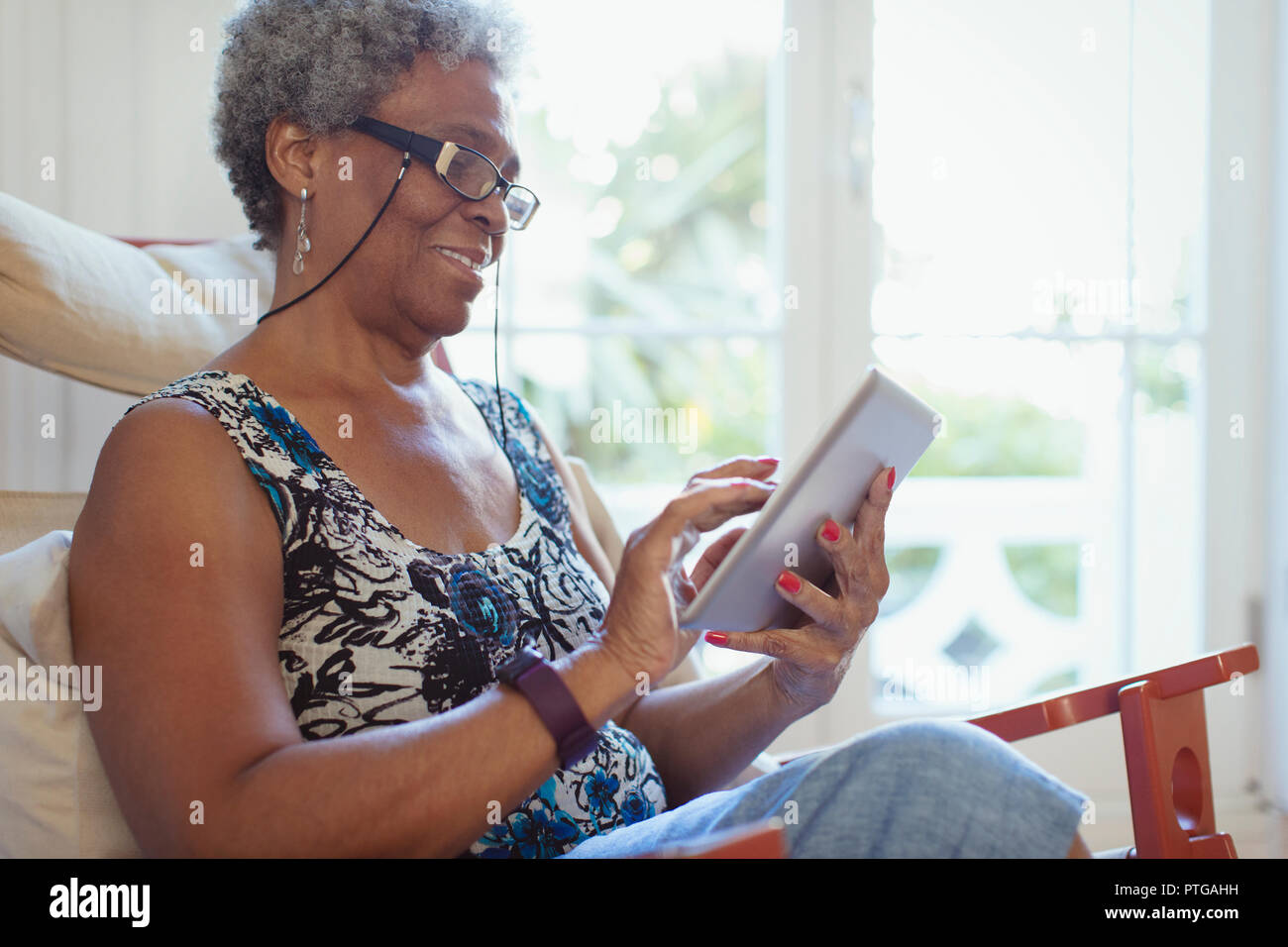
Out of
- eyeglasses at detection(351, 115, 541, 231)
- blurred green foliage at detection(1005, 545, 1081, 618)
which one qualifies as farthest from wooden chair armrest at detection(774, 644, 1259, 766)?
blurred green foliage at detection(1005, 545, 1081, 618)

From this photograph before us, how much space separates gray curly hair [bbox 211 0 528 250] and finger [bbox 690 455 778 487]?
1.82 ft

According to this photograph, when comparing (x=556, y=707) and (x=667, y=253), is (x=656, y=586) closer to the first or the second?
(x=556, y=707)

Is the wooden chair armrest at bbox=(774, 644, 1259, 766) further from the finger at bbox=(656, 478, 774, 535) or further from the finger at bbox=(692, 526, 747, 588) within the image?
the finger at bbox=(656, 478, 774, 535)

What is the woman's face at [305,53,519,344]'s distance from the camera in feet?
3.67

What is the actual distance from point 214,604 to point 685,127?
6.22m

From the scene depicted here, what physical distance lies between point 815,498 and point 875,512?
0.41 feet

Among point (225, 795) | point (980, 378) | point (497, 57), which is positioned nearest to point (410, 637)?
point (225, 795)

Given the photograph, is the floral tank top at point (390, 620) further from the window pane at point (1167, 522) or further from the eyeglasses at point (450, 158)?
the window pane at point (1167, 522)

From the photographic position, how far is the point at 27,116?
1.79m

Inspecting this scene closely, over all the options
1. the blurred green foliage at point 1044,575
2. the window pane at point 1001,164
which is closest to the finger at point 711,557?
the window pane at point 1001,164

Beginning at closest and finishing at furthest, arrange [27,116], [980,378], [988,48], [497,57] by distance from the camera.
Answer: [497,57] < [27,116] < [988,48] < [980,378]

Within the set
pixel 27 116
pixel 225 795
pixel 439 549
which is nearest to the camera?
pixel 225 795

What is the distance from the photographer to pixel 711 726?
1218 millimetres
